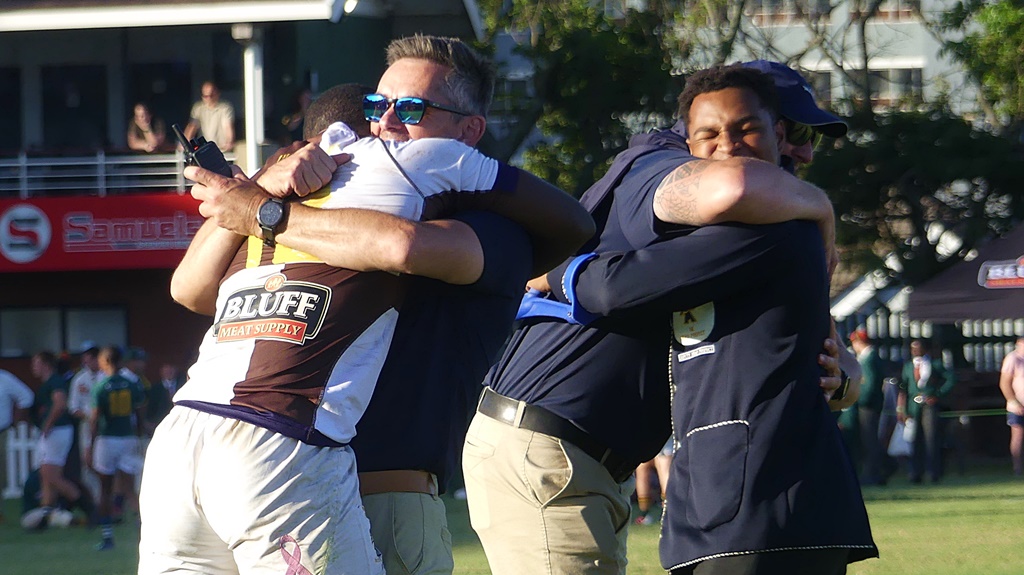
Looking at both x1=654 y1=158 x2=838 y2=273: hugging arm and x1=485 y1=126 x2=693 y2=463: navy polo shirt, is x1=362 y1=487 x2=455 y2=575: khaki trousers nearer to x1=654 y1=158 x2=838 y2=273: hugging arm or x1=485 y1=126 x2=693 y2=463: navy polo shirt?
x1=485 y1=126 x2=693 y2=463: navy polo shirt

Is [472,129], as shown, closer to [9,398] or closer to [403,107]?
[403,107]

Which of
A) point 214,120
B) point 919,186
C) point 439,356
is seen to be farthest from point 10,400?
point 919,186

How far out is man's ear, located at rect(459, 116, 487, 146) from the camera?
11.1 feet

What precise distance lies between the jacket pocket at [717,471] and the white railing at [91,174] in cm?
1819

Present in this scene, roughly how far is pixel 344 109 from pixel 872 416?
44.6 ft

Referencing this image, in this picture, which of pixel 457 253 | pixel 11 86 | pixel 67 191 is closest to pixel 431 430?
pixel 457 253

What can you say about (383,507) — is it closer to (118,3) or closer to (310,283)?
(310,283)

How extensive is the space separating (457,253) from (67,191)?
810 inches

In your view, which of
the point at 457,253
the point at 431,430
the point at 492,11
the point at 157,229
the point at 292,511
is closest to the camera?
the point at 292,511

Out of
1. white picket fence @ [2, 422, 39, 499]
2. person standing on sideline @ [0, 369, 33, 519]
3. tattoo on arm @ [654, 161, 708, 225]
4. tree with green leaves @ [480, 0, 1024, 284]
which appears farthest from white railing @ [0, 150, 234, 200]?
tattoo on arm @ [654, 161, 708, 225]

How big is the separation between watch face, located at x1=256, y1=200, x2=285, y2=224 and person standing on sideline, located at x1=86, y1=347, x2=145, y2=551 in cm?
1115

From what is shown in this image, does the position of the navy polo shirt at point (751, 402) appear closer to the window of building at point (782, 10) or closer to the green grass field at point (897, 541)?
the green grass field at point (897, 541)

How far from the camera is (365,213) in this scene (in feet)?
9.61

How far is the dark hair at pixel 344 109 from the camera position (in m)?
3.90
